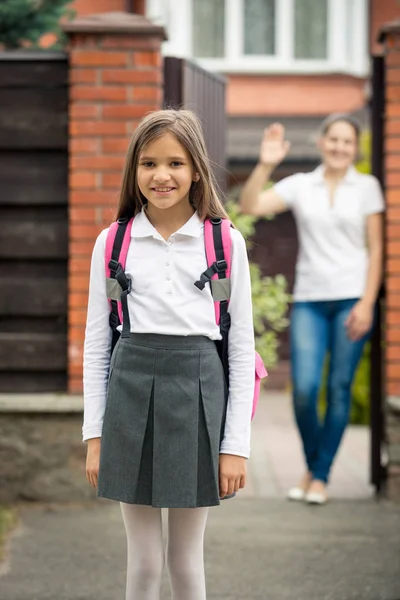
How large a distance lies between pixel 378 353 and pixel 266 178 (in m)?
1.17

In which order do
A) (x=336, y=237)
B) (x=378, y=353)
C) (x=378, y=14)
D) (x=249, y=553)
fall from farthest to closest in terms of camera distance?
(x=378, y=14)
(x=378, y=353)
(x=336, y=237)
(x=249, y=553)

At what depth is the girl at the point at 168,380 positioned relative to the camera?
320 cm

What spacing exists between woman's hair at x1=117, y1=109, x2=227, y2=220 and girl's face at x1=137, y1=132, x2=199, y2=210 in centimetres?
2

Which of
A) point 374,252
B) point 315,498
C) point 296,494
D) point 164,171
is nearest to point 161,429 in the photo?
point 164,171

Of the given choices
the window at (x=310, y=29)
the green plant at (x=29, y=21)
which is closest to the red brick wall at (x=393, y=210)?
the green plant at (x=29, y=21)

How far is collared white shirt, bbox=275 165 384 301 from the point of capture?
608 centimetres

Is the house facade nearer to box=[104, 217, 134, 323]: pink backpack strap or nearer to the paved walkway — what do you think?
the paved walkway

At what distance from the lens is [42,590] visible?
4488mm

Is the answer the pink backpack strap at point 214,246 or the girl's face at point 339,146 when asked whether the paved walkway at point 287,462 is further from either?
the pink backpack strap at point 214,246

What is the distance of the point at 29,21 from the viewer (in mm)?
7758

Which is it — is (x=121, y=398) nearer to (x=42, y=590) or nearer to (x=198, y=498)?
(x=198, y=498)

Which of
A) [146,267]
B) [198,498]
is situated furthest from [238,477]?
[146,267]

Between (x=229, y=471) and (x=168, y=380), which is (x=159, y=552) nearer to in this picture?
(x=229, y=471)

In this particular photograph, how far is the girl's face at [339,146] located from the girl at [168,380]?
10.0ft
